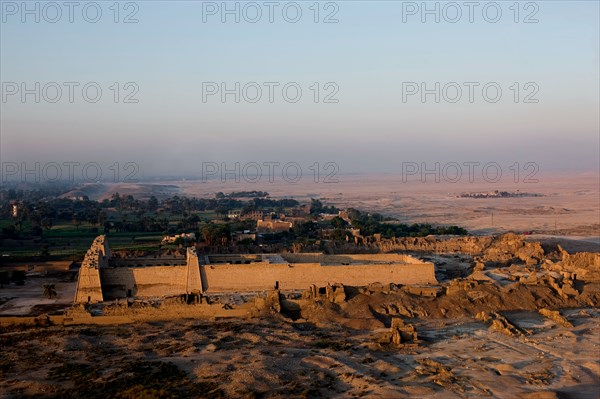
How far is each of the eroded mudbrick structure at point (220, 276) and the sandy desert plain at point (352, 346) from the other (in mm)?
1108

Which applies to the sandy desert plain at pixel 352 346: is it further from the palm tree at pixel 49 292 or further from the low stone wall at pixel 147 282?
the low stone wall at pixel 147 282

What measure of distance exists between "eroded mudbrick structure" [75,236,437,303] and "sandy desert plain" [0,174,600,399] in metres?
1.11

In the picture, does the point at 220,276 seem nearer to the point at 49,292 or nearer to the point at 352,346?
the point at 49,292

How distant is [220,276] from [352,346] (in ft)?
26.6

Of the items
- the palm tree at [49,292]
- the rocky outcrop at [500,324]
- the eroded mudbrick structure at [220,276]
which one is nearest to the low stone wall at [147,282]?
the eroded mudbrick structure at [220,276]

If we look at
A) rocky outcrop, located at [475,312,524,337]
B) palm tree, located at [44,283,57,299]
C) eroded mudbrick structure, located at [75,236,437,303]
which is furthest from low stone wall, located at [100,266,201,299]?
rocky outcrop, located at [475,312,524,337]

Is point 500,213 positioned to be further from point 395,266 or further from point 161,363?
point 161,363

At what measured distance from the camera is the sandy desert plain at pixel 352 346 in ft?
54.8

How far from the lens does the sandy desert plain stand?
54.8 ft

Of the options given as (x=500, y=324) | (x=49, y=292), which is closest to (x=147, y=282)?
(x=49, y=292)

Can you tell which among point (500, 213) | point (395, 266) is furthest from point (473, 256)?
point (500, 213)

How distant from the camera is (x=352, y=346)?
67.2 ft

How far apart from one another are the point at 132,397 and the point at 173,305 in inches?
344

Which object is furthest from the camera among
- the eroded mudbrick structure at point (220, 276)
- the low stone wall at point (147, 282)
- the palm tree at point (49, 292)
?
the palm tree at point (49, 292)
